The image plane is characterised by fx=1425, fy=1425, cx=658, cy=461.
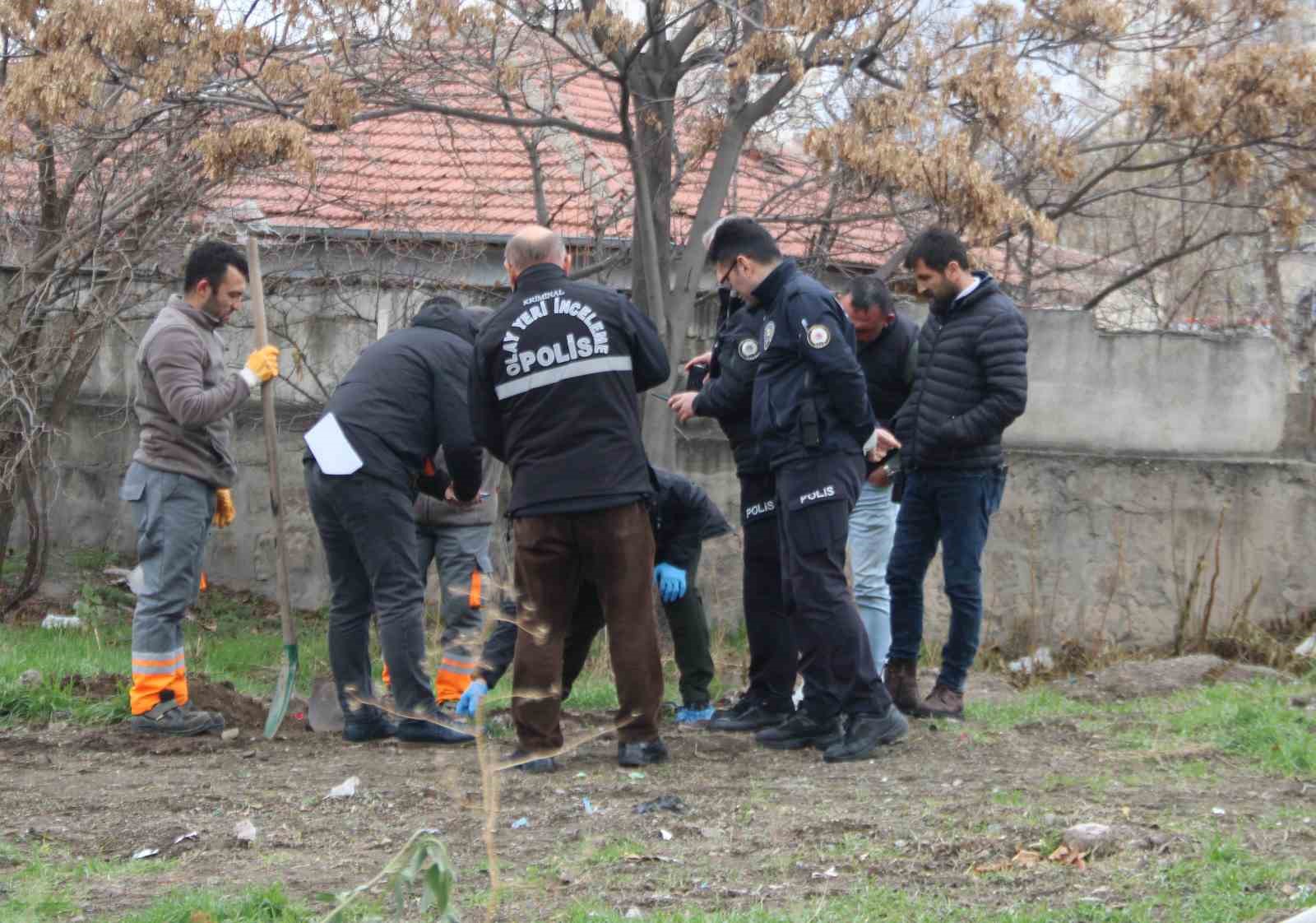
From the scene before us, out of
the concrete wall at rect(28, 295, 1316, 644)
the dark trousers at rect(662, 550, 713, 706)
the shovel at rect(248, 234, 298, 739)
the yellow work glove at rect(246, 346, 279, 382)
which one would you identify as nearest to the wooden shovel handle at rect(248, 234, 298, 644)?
the shovel at rect(248, 234, 298, 739)

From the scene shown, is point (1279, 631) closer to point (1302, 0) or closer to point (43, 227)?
point (1302, 0)

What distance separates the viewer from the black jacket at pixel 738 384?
5595mm

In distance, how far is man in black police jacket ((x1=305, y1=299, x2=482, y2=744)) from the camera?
5.73 m

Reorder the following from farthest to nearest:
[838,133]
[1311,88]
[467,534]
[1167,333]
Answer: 1. [1167,333]
2. [1311,88]
3. [838,133]
4. [467,534]

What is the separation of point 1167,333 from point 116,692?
23.0 ft

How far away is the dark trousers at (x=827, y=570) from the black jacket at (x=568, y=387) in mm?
613

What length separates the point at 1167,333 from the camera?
382 inches

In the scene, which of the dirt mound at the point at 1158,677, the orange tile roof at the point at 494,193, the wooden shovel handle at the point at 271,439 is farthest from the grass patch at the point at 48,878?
the orange tile roof at the point at 494,193

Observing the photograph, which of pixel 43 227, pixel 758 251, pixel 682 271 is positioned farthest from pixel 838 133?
pixel 43 227

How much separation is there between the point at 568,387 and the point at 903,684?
223cm

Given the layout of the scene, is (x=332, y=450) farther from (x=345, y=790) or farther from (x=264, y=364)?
(x=345, y=790)

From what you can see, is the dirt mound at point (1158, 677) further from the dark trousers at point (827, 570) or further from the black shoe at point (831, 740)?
the dark trousers at point (827, 570)

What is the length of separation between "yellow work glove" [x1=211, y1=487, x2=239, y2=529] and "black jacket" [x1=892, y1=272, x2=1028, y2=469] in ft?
10.1

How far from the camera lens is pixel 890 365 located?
6301 millimetres
